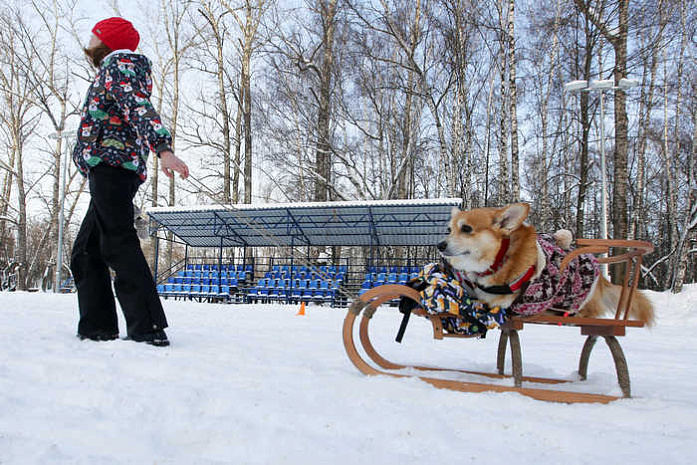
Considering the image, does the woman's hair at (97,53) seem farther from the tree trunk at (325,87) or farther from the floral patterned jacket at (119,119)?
the tree trunk at (325,87)

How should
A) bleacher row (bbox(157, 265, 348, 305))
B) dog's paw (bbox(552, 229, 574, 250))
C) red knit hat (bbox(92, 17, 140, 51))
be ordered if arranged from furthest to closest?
bleacher row (bbox(157, 265, 348, 305)) < red knit hat (bbox(92, 17, 140, 51)) < dog's paw (bbox(552, 229, 574, 250))

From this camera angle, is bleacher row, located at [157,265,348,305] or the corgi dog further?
bleacher row, located at [157,265,348,305]

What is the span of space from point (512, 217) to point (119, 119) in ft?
8.09

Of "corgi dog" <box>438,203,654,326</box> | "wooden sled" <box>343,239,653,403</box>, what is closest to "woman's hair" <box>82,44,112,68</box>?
"wooden sled" <box>343,239,653,403</box>

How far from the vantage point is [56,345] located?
8.13ft

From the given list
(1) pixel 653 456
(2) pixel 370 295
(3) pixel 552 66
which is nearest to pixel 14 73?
(3) pixel 552 66

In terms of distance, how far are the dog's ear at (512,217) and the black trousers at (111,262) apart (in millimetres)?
2148

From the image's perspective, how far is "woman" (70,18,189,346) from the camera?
2652 mm

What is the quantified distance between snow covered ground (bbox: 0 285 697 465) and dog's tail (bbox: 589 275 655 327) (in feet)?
1.30

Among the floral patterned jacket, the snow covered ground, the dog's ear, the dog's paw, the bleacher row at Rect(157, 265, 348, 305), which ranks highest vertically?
the floral patterned jacket

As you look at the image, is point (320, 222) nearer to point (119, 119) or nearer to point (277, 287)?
point (277, 287)

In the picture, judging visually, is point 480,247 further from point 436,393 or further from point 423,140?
point 423,140

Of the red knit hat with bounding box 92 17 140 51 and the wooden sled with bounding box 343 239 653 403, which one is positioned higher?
the red knit hat with bounding box 92 17 140 51

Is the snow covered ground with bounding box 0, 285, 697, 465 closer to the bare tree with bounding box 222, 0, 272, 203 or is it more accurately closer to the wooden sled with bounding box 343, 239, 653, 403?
the wooden sled with bounding box 343, 239, 653, 403
